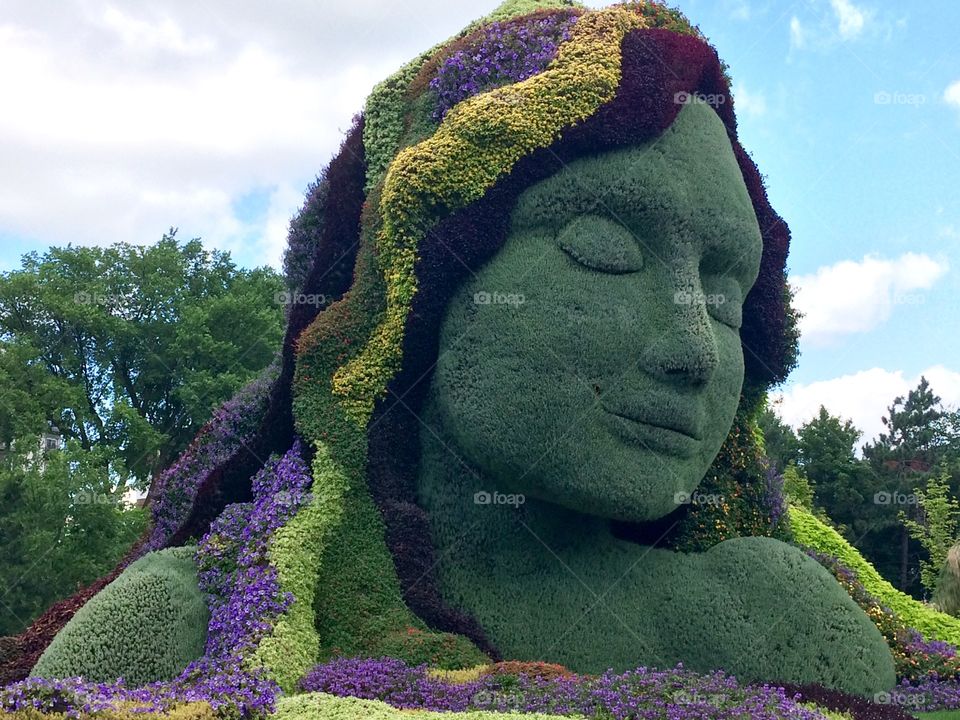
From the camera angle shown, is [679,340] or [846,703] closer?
[846,703]

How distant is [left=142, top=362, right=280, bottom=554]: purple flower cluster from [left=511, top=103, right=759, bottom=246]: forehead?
135 inches

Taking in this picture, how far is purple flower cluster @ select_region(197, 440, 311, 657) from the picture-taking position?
7098mm

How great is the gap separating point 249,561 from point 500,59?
4635 mm

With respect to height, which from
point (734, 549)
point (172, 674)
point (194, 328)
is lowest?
point (172, 674)

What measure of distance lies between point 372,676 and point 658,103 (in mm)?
5011

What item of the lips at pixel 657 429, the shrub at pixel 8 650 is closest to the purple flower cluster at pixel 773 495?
the lips at pixel 657 429

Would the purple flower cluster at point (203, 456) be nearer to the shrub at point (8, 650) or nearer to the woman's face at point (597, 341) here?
the shrub at point (8, 650)

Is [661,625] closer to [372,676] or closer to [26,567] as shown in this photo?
[372,676]

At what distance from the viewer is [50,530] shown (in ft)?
58.7

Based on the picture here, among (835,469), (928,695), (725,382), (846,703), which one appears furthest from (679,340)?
(835,469)

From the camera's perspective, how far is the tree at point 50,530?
670 inches

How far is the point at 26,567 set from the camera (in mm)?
16922

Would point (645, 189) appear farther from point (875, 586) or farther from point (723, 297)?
point (875, 586)

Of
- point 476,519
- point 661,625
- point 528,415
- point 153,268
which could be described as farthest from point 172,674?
point 153,268
